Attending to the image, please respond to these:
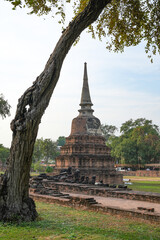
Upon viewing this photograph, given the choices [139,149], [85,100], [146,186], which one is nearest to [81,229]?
[146,186]

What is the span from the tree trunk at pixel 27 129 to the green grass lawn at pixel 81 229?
1.67 ft

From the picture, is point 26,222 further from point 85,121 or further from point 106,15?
point 85,121

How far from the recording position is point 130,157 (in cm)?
4859

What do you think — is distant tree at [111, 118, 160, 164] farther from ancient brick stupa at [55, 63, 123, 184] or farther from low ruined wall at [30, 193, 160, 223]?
low ruined wall at [30, 193, 160, 223]

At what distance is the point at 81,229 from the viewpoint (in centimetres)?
606

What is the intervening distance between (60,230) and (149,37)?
7.81 metres

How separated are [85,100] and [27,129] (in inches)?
1239

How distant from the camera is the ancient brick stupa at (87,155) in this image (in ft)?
94.2

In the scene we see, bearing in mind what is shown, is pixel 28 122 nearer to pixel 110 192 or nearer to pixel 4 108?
pixel 110 192

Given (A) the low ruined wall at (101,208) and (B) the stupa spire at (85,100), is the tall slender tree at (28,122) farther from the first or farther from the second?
(B) the stupa spire at (85,100)

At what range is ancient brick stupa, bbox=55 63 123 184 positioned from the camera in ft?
94.2

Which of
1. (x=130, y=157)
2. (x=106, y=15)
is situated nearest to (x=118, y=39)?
(x=106, y=15)

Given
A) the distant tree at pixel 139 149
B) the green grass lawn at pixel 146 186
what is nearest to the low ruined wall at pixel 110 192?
the green grass lawn at pixel 146 186

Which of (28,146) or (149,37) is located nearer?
(28,146)
